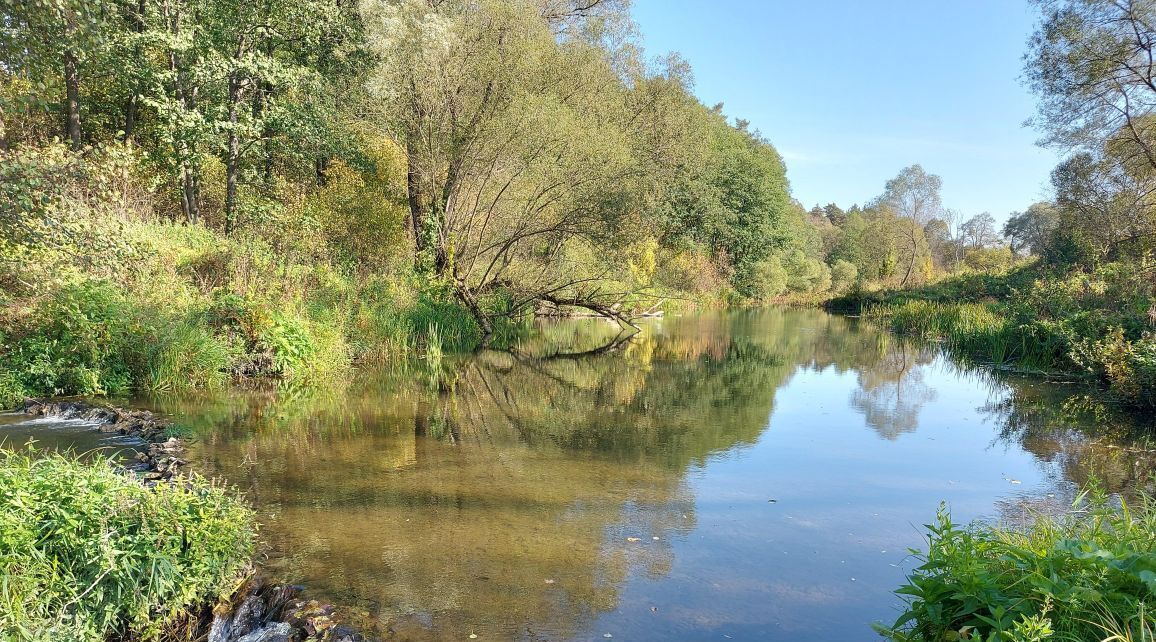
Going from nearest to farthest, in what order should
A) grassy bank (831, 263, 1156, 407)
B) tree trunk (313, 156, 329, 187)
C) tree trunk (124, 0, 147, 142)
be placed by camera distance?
1. grassy bank (831, 263, 1156, 407)
2. tree trunk (124, 0, 147, 142)
3. tree trunk (313, 156, 329, 187)

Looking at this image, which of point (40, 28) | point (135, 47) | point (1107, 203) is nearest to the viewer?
point (40, 28)

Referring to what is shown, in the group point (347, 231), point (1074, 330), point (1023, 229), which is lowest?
point (1074, 330)

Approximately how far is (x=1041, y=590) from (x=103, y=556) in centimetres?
454

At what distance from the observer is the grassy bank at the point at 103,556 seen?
3352 mm

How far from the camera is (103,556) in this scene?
11.6 ft

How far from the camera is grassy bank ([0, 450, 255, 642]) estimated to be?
3352 millimetres

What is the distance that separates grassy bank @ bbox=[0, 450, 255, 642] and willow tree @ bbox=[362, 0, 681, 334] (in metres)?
13.5

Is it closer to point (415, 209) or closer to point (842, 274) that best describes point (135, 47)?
point (415, 209)

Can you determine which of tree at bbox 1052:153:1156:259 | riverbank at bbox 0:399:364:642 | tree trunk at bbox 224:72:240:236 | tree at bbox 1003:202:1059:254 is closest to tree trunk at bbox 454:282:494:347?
tree trunk at bbox 224:72:240:236

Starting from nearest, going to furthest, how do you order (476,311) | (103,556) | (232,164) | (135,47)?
1. (103,556)
2. (135,47)
3. (232,164)
4. (476,311)

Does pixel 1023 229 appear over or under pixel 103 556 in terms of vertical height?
over

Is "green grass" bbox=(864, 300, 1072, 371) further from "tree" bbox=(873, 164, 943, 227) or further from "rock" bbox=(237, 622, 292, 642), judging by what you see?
"tree" bbox=(873, 164, 943, 227)

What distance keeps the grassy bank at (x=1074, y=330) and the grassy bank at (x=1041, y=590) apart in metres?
8.89

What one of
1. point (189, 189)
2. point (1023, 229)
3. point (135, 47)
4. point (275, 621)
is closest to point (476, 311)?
point (189, 189)
